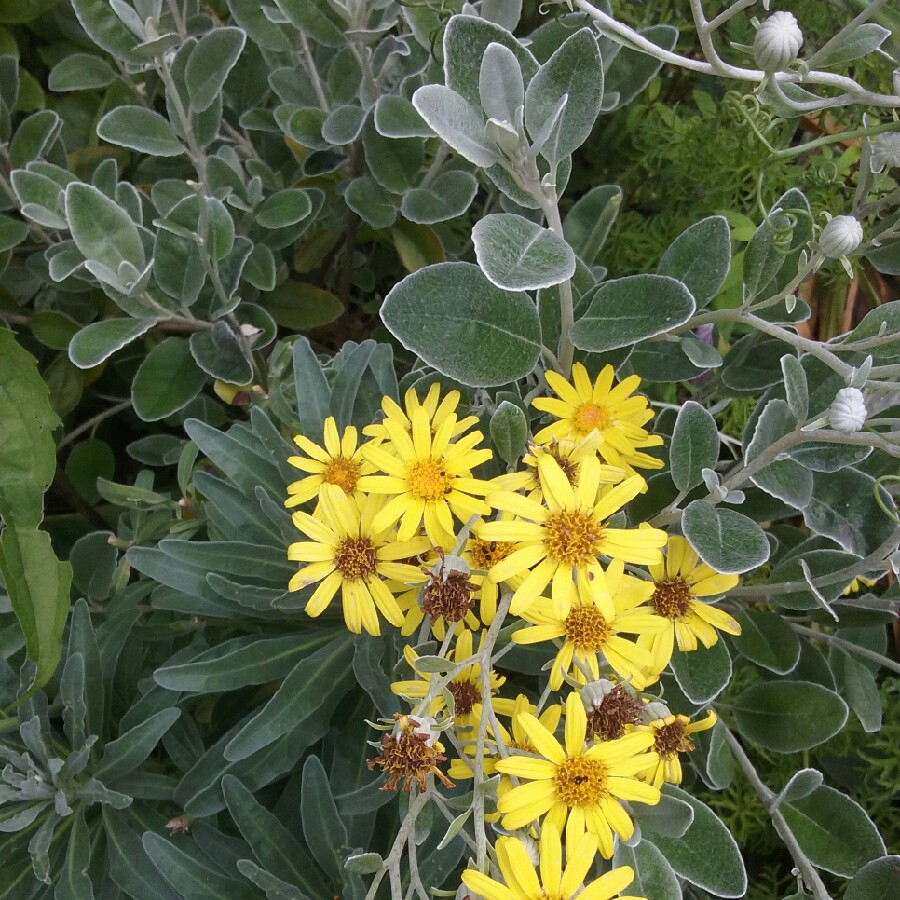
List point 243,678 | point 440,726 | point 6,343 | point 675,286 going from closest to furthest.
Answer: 1. point 440,726
2. point 675,286
3. point 243,678
4. point 6,343

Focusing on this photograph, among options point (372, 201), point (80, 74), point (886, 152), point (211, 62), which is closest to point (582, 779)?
point (886, 152)

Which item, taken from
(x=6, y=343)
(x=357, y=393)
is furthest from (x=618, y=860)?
(x=6, y=343)

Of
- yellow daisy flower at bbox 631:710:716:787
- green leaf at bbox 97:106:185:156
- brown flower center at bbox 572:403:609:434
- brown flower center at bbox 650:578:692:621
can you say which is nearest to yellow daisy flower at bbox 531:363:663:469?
brown flower center at bbox 572:403:609:434

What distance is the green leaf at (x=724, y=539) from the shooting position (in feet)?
1.88

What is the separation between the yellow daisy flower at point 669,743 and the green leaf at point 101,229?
25.7 inches

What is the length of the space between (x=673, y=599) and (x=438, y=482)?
0.23 meters

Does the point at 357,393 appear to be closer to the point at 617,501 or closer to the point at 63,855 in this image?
the point at 617,501

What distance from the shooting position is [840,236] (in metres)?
0.56

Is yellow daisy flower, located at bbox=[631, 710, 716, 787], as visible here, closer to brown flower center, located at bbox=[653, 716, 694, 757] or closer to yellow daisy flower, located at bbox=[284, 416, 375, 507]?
brown flower center, located at bbox=[653, 716, 694, 757]

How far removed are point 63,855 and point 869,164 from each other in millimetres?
972

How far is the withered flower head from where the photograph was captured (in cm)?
50

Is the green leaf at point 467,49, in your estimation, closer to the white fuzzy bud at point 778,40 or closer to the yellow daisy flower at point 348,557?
the white fuzzy bud at point 778,40

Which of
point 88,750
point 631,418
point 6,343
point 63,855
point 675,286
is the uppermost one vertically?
point 675,286

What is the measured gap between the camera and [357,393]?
2.69 ft
